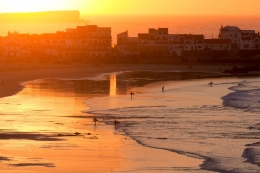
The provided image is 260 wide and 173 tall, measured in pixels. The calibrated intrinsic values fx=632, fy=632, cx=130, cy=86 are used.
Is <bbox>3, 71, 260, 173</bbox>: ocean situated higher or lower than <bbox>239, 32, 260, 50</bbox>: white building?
lower

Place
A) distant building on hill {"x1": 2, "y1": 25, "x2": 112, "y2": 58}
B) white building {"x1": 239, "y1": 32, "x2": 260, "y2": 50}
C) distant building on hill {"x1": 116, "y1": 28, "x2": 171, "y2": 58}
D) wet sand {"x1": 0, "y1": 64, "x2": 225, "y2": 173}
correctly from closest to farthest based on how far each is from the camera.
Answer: wet sand {"x1": 0, "y1": 64, "x2": 225, "y2": 173}, distant building on hill {"x1": 116, "y1": 28, "x2": 171, "y2": 58}, distant building on hill {"x1": 2, "y1": 25, "x2": 112, "y2": 58}, white building {"x1": 239, "y1": 32, "x2": 260, "y2": 50}

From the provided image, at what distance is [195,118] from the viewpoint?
26.7m

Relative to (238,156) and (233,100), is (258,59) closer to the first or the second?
(233,100)

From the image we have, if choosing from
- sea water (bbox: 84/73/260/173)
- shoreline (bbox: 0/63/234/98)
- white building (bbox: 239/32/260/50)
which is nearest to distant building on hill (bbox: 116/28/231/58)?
white building (bbox: 239/32/260/50)

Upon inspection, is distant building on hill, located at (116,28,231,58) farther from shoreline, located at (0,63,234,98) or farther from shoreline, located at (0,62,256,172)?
shoreline, located at (0,62,256,172)

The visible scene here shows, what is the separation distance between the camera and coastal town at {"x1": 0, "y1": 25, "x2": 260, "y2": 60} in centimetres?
6425

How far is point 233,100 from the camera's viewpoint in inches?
1329

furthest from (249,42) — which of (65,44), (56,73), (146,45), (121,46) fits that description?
(56,73)

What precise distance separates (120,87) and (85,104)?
29.8 feet

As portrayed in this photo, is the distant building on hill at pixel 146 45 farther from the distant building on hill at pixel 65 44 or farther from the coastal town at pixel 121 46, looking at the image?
the distant building on hill at pixel 65 44

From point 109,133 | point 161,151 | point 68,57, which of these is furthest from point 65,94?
point 68,57

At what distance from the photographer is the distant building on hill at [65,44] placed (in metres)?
64.5

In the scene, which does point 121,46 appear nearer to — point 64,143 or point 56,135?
point 56,135

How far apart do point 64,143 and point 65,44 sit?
155 ft
